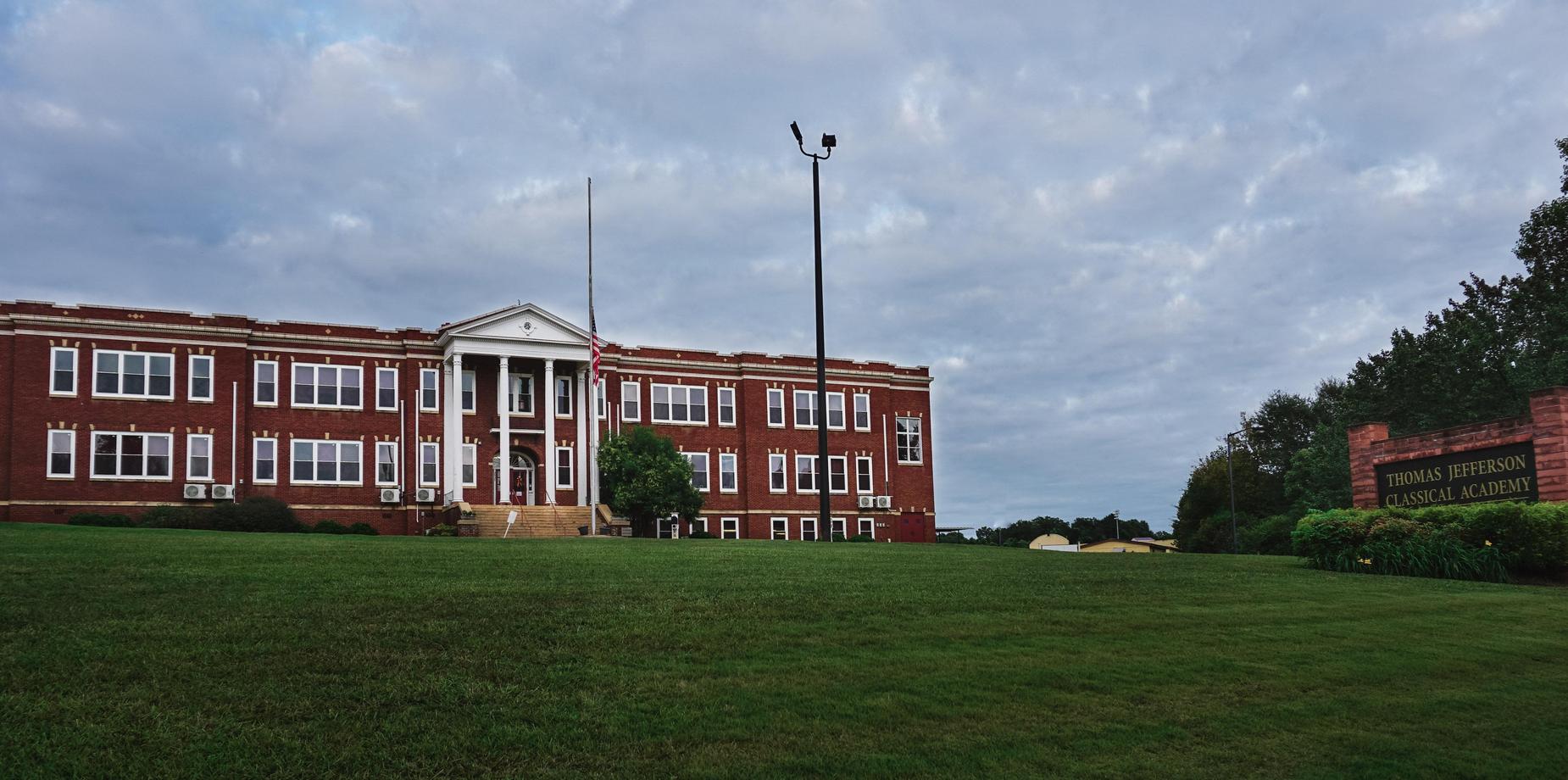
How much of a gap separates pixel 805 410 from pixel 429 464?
18738 mm

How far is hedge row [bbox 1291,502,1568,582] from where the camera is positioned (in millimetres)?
21719

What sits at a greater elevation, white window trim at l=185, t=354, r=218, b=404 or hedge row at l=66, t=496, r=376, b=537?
white window trim at l=185, t=354, r=218, b=404

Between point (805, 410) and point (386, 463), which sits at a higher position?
point (805, 410)

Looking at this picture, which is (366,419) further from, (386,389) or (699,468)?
(699,468)

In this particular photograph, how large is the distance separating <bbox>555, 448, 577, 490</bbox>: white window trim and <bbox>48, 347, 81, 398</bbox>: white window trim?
18.5m

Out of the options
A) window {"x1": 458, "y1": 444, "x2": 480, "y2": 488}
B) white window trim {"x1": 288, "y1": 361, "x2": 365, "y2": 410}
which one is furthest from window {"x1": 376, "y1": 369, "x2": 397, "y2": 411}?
window {"x1": 458, "y1": 444, "x2": 480, "y2": 488}

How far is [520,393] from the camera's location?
51.9m

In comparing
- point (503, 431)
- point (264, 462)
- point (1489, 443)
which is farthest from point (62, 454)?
point (1489, 443)

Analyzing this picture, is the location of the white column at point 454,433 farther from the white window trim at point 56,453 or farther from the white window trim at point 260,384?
the white window trim at point 56,453

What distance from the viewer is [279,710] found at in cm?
859

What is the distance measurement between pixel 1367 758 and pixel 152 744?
9128 millimetres

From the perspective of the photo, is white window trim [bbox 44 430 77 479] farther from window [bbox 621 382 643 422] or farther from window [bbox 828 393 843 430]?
window [bbox 828 393 843 430]

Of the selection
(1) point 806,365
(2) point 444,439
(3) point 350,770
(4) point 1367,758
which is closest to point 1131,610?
(4) point 1367,758

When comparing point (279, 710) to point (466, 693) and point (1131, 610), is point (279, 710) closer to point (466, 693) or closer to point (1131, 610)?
point (466, 693)
